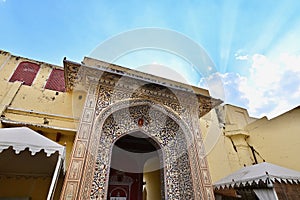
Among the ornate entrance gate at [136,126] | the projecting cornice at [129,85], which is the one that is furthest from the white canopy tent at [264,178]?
the projecting cornice at [129,85]

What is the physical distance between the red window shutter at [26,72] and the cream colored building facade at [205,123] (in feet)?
0.22

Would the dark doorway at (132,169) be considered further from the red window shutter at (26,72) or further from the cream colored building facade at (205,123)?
the red window shutter at (26,72)

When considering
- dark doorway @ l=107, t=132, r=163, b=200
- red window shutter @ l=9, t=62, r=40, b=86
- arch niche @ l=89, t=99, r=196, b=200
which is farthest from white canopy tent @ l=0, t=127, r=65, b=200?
dark doorway @ l=107, t=132, r=163, b=200

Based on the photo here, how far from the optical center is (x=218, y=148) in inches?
226

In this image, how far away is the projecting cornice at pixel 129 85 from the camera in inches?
154

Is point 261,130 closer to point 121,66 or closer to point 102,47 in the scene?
point 121,66

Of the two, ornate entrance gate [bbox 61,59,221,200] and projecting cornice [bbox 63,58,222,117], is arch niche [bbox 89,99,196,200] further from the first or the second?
projecting cornice [bbox 63,58,222,117]

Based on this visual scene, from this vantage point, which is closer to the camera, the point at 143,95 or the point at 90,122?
the point at 90,122

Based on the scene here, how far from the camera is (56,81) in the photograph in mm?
4812

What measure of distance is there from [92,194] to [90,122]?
128 centimetres

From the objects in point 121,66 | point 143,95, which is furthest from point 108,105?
point 121,66

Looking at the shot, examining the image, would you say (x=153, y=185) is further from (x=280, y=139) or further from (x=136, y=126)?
(x=280, y=139)

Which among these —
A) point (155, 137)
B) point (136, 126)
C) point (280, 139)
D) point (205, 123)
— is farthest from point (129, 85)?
point (280, 139)

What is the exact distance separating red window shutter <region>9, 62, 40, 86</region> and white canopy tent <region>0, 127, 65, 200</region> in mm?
2251
